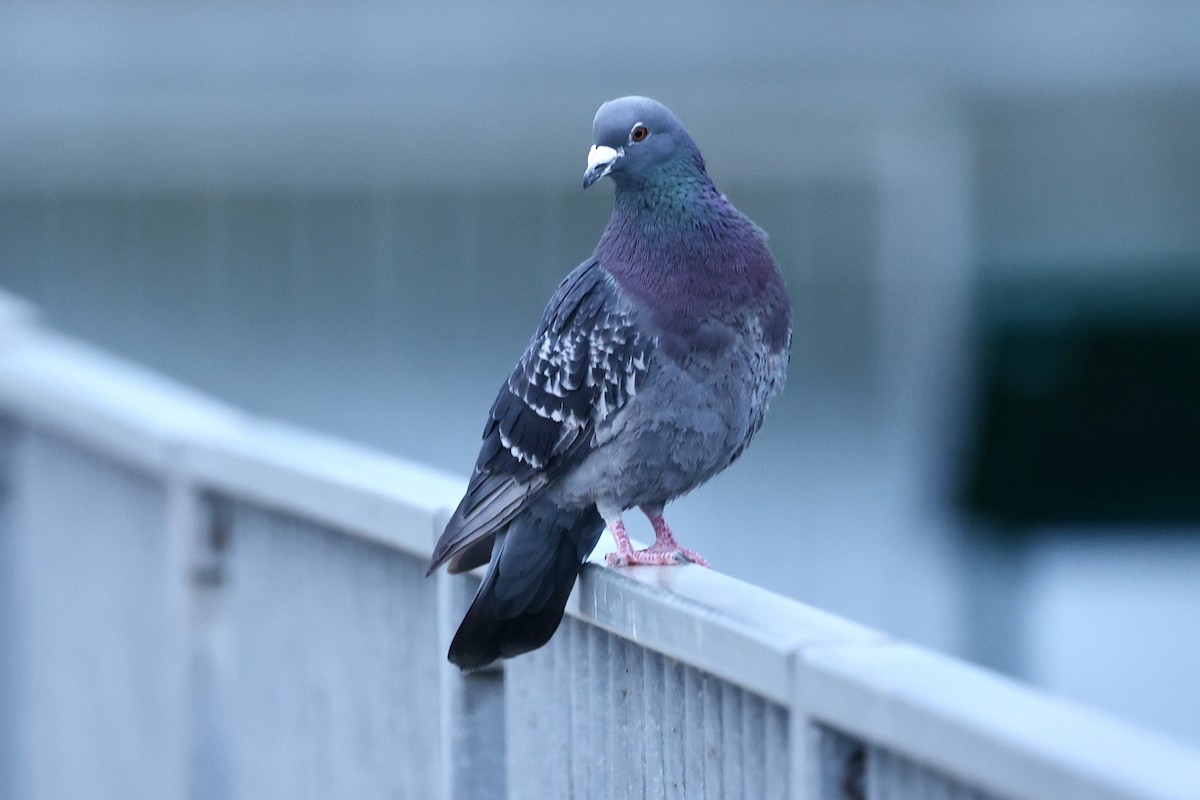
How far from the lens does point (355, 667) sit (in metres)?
3.26

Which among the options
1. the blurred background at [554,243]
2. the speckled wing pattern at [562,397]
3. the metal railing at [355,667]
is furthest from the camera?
the blurred background at [554,243]

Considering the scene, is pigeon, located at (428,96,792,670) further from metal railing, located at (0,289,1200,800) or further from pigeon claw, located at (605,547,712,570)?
metal railing, located at (0,289,1200,800)

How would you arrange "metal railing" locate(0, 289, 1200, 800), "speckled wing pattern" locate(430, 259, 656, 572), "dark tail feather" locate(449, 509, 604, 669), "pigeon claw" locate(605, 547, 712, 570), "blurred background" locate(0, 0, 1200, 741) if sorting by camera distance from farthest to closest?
"blurred background" locate(0, 0, 1200, 741), "speckled wing pattern" locate(430, 259, 656, 572), "pigeon claw" locate(605, 547, 712, 570), "dark tail feather" locate(449, 509, 604, 669), "metal railing" locate(0, 289, 1200, 800)

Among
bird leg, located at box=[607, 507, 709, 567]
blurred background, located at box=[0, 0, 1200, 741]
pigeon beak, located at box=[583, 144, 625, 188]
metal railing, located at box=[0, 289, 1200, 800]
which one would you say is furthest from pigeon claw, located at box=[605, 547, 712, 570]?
blurred background, located at box=[0, 0, 1200, 741]

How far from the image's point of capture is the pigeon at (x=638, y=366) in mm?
2998

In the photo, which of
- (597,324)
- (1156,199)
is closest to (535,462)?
(597,324)

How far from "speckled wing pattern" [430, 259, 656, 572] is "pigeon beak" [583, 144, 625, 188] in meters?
0.18

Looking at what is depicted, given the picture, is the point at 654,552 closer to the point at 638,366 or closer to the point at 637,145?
the point at 638,366

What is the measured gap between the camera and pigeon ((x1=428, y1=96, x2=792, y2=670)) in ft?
9.84

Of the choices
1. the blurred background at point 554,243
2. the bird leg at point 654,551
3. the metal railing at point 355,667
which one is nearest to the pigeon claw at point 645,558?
the bird leg at point 654,551

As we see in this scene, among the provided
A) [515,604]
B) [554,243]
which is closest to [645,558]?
[515,604]

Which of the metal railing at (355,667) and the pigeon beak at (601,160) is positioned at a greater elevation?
the pigeon beak at (601,160)

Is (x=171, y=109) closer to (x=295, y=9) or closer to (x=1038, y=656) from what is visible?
(x=295, y=9)

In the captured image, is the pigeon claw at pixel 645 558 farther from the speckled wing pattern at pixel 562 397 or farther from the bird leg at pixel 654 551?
the speckled wing pattern at pixel 562 397
